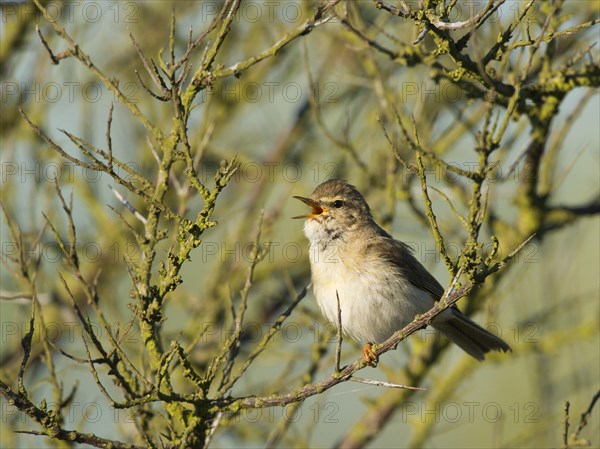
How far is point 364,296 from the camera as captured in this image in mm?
4688

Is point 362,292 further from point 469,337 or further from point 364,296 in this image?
point 469,337

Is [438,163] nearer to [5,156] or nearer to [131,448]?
[131,448]

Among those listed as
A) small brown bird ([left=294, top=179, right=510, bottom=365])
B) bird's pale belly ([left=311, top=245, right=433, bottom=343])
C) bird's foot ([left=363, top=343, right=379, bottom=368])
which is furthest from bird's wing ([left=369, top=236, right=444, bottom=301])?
bird's foot ([left=363, top=343, right=379, bottom=368])

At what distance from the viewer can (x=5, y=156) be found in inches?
192

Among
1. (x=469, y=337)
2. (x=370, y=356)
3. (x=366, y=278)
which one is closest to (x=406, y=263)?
(x=366, y=278)

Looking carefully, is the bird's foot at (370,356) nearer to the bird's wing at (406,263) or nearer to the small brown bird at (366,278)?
the small brown bird at (366,278)

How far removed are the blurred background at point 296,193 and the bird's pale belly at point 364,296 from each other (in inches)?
8.9

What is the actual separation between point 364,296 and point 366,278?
129mm

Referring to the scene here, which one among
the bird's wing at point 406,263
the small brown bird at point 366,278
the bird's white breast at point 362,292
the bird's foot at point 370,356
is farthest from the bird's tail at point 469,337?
the bird's foot at point 370,356

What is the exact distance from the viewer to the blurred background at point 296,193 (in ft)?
16.0

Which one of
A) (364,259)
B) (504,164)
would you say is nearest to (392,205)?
(364,259)

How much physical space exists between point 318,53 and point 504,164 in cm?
255

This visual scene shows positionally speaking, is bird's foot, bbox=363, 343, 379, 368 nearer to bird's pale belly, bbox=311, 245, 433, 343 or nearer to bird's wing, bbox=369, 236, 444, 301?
bird's pale belly, bbox=311, 245, 433, 343

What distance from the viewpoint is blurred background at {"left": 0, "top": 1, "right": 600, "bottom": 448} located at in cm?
488
